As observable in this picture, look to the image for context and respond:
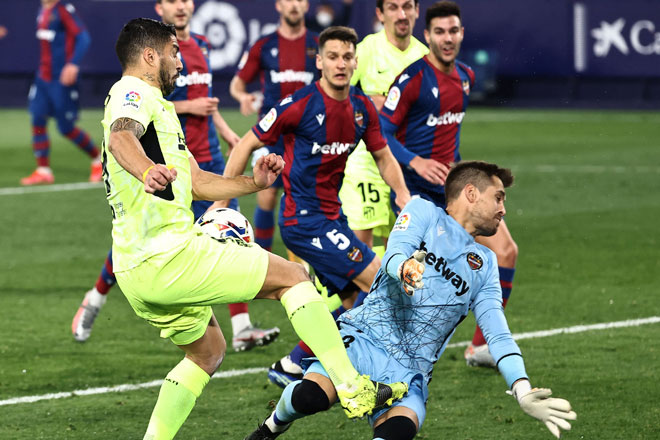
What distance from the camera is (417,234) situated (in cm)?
537

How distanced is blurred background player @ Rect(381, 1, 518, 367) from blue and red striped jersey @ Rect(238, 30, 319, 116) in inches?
102

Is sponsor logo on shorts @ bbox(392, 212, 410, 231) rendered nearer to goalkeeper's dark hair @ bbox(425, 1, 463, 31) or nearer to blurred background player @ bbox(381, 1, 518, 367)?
blurred background player @ bbox(381, 1, 518, 367)

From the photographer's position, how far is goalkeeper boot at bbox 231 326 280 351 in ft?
26.9

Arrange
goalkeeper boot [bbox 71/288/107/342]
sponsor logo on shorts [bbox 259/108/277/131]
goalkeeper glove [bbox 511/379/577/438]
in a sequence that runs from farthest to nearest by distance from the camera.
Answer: goalkeeper boot [bbox 71/288/107/342] < sponsor logo on shorts [bbox 259/108/277/131] < goalkeeper glove [bbox 511/379/577/438]

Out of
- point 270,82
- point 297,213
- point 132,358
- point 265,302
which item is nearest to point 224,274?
point 297,213

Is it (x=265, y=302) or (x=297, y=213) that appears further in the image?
(x=265, y=302)

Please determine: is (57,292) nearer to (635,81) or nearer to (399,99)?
(399,99)

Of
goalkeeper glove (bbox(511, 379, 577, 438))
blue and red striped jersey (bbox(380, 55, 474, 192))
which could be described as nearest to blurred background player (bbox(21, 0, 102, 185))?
blue and red striped jersey (bbox(380, 55, 474, 192))

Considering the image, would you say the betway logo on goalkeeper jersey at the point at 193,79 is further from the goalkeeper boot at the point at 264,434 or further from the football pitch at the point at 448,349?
the goalkeeper boot at the point at 264,434

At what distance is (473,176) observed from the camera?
5.47 metres

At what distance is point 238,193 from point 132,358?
2619 millimetres

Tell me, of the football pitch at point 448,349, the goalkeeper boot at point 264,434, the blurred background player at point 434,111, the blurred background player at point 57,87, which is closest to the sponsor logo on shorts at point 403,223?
the goalkeeper boot at point 264,434

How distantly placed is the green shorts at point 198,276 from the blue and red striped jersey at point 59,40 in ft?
38.6

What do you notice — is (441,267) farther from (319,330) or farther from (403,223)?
Result: (319,330)
